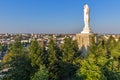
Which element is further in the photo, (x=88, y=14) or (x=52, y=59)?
(x=88, y=14)

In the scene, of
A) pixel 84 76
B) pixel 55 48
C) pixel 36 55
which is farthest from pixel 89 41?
pixel 84 76

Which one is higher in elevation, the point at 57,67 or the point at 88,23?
the point at 88,23

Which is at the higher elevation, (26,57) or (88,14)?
(88,14)

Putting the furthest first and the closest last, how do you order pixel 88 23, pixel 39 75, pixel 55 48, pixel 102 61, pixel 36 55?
pixel 88 23, pixel 55 48, pixel 36 55, pixel 102 61, pixel 39 75

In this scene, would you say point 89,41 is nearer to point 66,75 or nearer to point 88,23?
point 88,23

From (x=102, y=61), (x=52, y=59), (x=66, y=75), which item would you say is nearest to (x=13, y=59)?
(x=52, y=59)

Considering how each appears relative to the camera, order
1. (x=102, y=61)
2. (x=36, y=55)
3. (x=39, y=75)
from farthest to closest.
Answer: (x=36, y=55) → (x=102, y=61) → (x=39, y=75)

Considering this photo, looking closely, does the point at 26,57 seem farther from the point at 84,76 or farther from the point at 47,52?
the point at 84,76

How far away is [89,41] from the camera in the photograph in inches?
1264

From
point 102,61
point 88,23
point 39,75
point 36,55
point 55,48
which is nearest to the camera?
point 39,75

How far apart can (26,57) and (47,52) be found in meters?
2.19

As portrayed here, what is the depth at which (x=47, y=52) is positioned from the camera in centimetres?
2933

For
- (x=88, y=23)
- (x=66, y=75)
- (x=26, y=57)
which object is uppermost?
(x=88, y=23)

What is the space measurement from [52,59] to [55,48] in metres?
2.23
